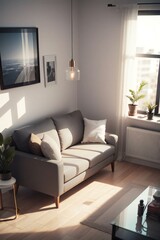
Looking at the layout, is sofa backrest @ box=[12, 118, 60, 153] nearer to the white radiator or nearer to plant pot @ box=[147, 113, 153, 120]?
the white radiator

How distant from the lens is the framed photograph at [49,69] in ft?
16.4

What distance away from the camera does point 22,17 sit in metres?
4.44

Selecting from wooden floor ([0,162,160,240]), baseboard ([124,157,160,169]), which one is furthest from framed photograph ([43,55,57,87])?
baseboard ([124,157,160,169])

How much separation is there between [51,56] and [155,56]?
165cm

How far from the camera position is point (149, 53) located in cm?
525

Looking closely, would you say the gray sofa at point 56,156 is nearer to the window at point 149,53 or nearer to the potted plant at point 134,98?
the potted plant at point 134,98

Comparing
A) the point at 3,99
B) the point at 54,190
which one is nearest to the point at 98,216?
the point at 54,190

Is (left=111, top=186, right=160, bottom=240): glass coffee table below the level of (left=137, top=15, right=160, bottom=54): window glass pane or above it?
below

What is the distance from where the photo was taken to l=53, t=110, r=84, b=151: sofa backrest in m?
4.90

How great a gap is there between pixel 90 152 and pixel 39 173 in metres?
0.96

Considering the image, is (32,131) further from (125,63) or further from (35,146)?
(125,63)

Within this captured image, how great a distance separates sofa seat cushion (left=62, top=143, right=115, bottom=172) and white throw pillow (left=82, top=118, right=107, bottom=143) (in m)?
0.08

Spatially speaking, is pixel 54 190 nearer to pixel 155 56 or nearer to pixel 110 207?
pixel 110 207

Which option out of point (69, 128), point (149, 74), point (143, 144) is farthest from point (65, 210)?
point (149, 74)
